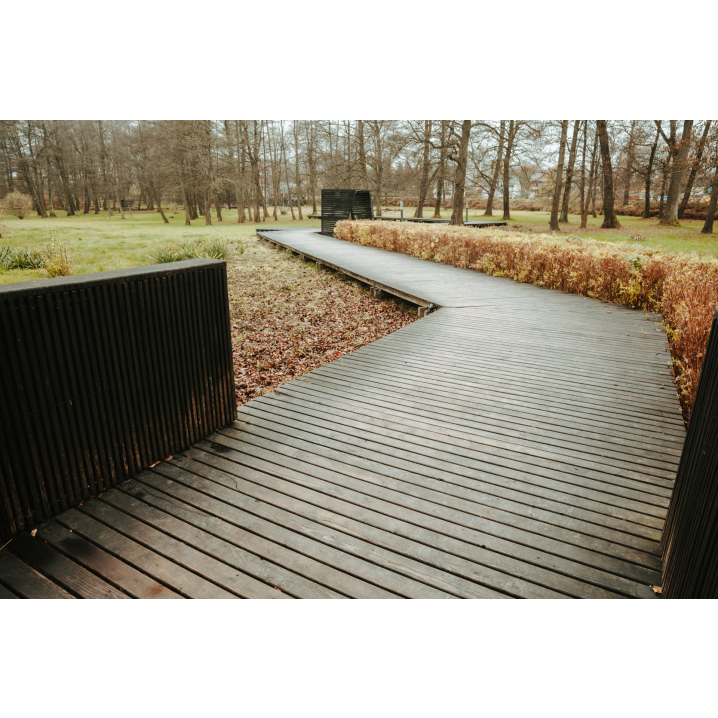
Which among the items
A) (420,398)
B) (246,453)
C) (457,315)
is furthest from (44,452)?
(457,315)

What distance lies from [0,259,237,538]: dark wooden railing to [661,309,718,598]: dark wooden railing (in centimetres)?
286

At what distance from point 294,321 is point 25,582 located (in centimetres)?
655

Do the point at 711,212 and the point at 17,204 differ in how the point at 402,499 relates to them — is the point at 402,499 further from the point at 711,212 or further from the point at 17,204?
the point at 17,204

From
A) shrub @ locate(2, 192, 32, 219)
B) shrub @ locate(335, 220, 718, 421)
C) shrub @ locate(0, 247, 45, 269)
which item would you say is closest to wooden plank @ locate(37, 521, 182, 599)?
shrub @ locate(335, 220, 718, 421)

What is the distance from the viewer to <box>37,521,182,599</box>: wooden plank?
2.06m

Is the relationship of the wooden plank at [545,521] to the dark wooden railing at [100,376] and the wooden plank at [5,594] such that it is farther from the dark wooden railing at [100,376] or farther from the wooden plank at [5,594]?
the wooden plank at [5,594]

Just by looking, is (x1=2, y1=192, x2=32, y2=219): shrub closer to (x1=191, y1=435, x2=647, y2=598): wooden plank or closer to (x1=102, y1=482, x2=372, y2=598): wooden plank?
(x1=102, y1=482, x2=372, y2=598): wooden plank

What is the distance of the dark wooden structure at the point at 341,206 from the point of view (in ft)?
69.5

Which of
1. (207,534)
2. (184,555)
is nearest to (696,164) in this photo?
(207,534)

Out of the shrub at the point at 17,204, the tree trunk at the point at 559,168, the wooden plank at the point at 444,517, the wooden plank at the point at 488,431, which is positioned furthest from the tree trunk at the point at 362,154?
the wooden plank at the point at 444,517

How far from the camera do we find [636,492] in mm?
2805

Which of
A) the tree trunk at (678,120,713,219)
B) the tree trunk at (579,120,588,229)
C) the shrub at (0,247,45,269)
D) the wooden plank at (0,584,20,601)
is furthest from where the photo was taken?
the tree trunk at (579,120,588,229)

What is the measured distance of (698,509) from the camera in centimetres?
177

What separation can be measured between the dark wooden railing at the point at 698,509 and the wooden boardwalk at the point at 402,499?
A: 24cm
